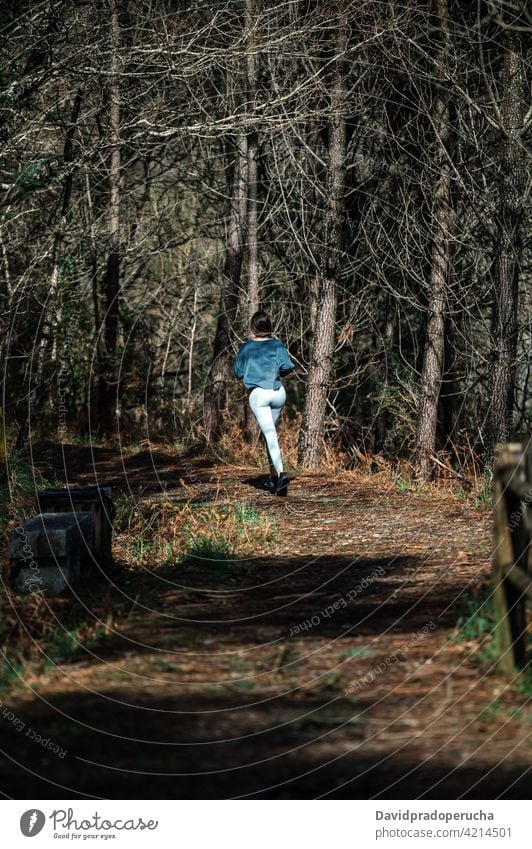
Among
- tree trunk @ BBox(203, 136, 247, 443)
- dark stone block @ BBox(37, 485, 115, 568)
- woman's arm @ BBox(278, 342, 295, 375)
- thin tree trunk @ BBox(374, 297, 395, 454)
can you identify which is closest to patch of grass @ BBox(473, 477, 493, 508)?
woman's arm @ BBox(278, 342, 295, 375)

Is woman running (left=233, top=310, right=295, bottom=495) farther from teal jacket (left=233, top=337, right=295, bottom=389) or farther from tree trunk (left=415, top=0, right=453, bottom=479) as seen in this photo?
tree trunk (left=415, top=0, right=453, bottom=479)

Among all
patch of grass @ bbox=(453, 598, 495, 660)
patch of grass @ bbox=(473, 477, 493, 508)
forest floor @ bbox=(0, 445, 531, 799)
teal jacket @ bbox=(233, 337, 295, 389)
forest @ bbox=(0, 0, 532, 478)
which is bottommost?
forest floor @ bbox=(0, 445, 531, 799)

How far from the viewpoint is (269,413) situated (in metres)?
12.1

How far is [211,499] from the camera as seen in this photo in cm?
1182

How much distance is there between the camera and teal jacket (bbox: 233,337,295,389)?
12086mm

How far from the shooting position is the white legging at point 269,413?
471 inches

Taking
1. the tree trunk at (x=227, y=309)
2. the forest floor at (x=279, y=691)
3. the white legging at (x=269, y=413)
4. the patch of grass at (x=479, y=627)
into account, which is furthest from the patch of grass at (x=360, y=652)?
the tree trunk at (x=227, y=309)

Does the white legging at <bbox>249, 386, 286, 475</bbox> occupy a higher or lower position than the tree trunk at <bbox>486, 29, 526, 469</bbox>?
lower

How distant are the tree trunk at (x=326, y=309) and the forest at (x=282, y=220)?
3cm

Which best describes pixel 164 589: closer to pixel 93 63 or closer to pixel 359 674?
pixel 359 674

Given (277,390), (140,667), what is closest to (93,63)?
(277,390)

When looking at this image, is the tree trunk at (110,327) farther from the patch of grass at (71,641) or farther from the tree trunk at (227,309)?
the patch of grass at (71,641)

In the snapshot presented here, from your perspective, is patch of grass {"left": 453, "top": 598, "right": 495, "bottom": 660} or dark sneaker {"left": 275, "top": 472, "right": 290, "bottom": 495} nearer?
patch of grass {"left": 453, "top": 598, "right": 495, "bottom": 660}

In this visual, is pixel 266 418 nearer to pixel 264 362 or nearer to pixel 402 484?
pixel 264 362
